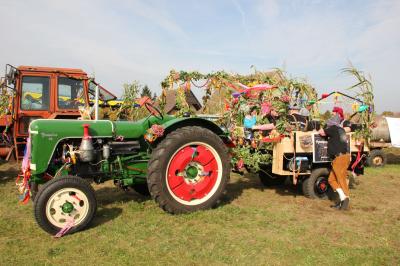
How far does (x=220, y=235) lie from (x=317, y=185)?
254cm

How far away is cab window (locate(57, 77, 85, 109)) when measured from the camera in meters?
7.99

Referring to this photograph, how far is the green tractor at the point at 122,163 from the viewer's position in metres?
4.22

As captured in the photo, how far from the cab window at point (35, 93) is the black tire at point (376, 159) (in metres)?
8.93

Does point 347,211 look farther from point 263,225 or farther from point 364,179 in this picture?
point 364,179

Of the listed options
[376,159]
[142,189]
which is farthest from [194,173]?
[376,159]

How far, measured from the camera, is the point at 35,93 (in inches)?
312

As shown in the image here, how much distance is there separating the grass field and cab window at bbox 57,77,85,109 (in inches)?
103

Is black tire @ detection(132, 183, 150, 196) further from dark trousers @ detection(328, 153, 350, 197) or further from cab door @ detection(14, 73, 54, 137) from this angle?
cab door @ detection(14, 73, 54, 137)

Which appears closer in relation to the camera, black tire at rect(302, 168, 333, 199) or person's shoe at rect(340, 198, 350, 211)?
person's shoe at rect(340, 198, 350, 211)

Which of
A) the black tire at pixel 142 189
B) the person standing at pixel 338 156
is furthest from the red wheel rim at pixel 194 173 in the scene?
the person standing at pixel 338 156

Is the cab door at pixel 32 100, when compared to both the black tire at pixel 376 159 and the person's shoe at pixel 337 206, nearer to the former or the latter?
the person's shoe at pixel 337 206

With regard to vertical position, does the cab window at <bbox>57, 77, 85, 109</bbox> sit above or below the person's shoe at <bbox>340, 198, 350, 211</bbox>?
above

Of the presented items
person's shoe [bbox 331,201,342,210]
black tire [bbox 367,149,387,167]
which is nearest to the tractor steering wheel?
person's shoe [bbox 331,201,342,210]

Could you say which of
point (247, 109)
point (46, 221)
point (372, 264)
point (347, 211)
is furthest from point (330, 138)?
point (46, 221)
